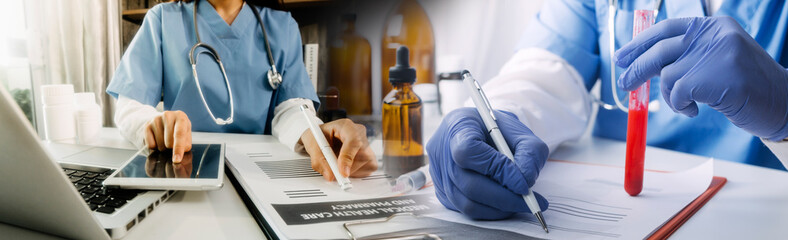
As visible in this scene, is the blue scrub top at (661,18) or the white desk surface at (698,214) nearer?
the white desk surface at (698,214)

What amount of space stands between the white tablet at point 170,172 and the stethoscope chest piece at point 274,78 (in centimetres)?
11

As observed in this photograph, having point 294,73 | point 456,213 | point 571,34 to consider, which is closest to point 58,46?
point 294,73

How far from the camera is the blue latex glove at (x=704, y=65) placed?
325mm

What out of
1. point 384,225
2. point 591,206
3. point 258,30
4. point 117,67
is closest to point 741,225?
point 591,206

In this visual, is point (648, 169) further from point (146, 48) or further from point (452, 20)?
point (146, 48)

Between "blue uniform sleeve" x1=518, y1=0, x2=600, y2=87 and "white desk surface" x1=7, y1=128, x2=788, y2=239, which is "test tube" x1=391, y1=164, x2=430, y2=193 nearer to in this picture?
"white desk surface" x1=7, y1=128, x2=788, y2=239

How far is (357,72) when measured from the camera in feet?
1.25

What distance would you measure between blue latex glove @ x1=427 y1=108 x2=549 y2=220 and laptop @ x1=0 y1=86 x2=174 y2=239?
218 millimetres

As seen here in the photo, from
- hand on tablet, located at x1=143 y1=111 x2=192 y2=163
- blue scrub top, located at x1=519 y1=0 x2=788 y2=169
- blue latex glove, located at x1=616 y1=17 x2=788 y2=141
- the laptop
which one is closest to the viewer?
the laptop

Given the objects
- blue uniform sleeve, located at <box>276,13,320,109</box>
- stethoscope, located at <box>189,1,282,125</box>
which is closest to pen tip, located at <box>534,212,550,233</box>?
blue uniform sleeve, located at <box>276,13,320,109</box>

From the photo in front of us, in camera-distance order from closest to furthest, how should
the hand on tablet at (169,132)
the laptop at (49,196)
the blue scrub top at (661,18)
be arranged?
the laptop at (49,196) → the hand on tablet at (169,132) → the blue scrub top at (661,18)

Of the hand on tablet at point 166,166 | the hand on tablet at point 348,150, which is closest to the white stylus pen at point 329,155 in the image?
the hand on tablet at point 348,150

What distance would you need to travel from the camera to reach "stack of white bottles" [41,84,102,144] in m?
0.52

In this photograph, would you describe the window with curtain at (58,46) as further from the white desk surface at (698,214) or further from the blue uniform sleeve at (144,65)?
the white desk surface at (698,214)
